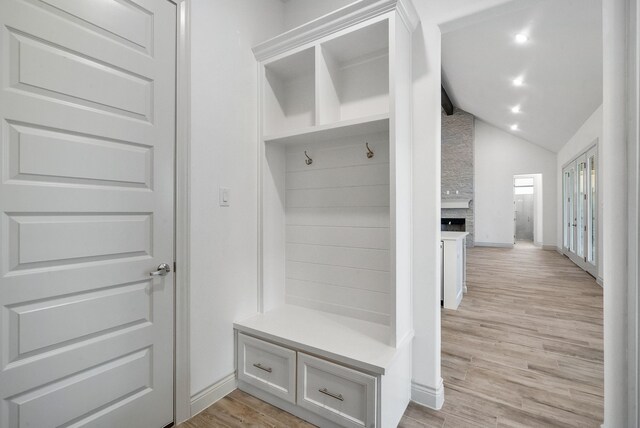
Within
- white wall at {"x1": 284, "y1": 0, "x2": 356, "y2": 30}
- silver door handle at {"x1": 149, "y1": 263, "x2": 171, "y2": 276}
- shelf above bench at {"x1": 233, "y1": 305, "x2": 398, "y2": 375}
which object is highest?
white wall at {"x1": 284, "y1": 0, "x2": 356, "y2": 30}

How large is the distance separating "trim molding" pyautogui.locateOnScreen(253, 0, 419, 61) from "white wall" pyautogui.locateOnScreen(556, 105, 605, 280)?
16.9ft

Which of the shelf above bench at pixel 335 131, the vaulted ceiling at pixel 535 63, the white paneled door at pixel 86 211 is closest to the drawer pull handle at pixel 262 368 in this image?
the white paneled door at pixel 86 211

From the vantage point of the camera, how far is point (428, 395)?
6.08ft

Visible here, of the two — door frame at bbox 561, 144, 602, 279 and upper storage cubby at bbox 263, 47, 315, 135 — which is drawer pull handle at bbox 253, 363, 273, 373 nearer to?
upper storage cubby at bbox 263, 47, 315, 135

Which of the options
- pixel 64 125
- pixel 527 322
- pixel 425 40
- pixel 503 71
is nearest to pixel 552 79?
pixel 503 71

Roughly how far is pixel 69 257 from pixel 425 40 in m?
2.24

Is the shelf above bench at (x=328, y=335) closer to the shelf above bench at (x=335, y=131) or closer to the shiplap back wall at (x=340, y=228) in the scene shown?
the shiplap back wall at (x=340, y=228)

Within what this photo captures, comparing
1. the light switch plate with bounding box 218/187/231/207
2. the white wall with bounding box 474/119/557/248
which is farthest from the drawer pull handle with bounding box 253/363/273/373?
the white wall with bounding box 474/119/557/248

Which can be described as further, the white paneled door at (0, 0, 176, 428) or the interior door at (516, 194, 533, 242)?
the interior door at (516, 194, 533, 242)

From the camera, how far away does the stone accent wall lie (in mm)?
9406

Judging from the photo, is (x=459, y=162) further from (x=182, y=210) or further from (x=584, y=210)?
(x=182, y=210)

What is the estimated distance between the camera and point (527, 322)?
129 inches

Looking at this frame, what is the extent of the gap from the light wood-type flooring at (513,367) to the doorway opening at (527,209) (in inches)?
266

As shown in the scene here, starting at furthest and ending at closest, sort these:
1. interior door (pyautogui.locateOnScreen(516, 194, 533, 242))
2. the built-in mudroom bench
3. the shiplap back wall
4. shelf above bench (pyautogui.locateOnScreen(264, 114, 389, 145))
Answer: interior door (pyautogui.locateOnScreen(516, 194, 533, 242))
the shiplap back wall
shelf above bench (pyautogui.locateOnScreen(264, 114, 389, 145))
the built-in mudroom bench
